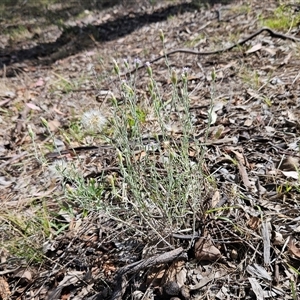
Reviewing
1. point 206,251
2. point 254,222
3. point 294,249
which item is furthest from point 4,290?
point 294,249

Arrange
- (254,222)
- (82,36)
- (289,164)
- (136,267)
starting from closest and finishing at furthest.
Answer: (136,267) < (254,222) < (289,164) < (82,36)

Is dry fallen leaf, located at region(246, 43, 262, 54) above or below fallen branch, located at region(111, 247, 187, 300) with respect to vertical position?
above

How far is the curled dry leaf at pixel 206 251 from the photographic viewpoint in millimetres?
1503

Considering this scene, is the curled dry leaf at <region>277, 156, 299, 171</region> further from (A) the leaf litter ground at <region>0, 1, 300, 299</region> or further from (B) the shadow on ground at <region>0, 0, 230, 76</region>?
(B) the shadow on ground at <region>0, 0, 230, 76</region>

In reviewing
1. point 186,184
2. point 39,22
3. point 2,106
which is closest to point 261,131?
point 186,184

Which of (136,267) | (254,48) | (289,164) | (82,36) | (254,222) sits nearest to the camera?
(136,267)

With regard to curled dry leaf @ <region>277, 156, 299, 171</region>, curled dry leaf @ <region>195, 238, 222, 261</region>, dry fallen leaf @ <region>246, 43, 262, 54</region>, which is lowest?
curled dry leaf @ <region>195, 238, 222, 261</region>

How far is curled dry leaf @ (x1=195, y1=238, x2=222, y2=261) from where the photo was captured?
1.50m

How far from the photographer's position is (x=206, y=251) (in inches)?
59.6

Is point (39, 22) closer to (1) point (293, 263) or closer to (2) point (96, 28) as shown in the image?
(2) point (96, 28)

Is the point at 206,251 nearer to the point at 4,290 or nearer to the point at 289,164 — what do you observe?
the point at 289,164

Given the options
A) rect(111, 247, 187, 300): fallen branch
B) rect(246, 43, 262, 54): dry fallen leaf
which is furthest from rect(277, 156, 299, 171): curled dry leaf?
rect(246, 43, 262, 54): dry fallen leaf

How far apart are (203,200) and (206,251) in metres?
0.23

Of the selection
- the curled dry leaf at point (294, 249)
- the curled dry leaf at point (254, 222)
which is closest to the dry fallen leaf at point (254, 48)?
the curled dry leaf at point (254, 222)
